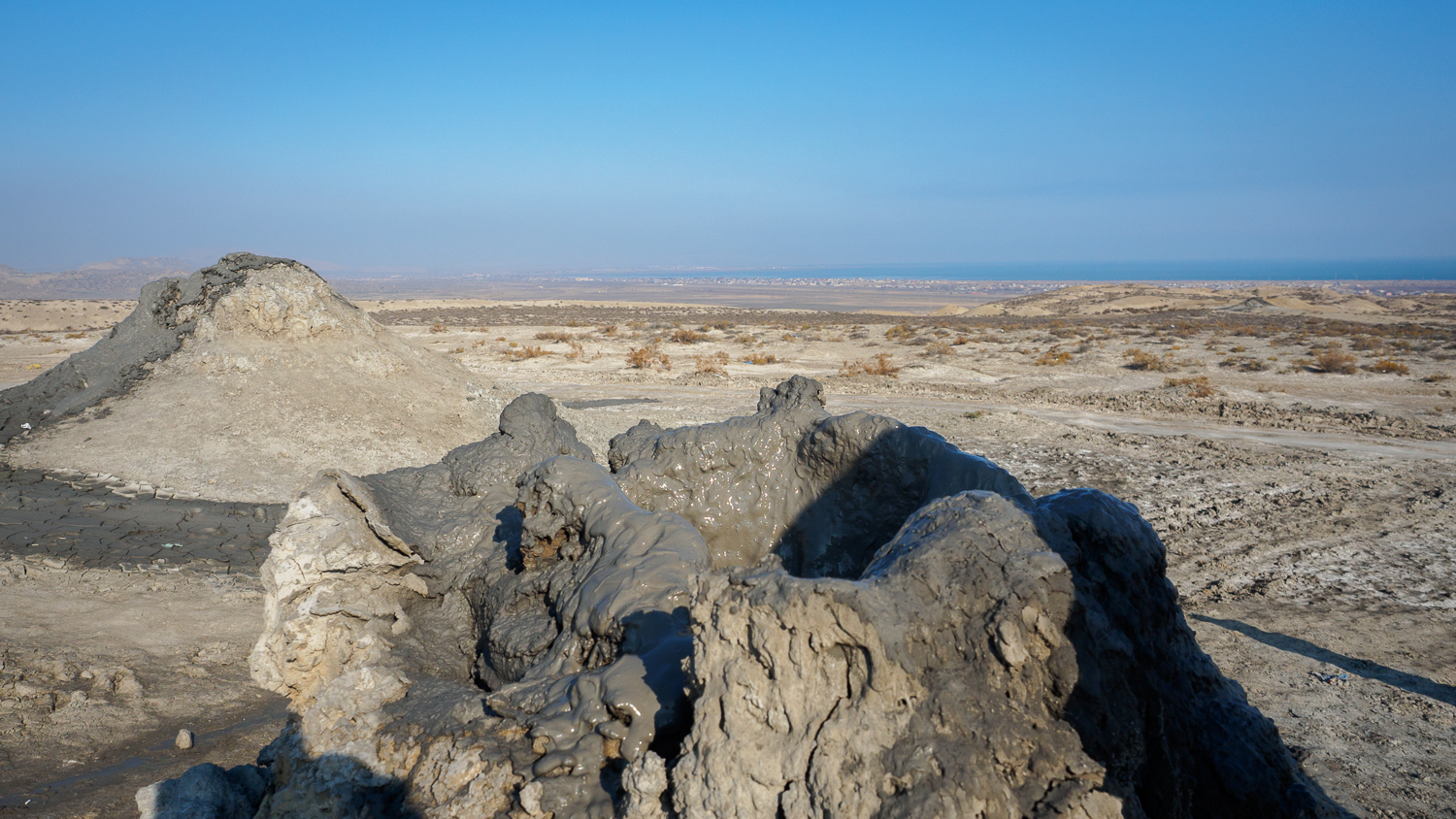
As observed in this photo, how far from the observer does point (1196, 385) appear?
683 inches

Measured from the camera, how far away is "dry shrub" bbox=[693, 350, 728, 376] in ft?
66.7

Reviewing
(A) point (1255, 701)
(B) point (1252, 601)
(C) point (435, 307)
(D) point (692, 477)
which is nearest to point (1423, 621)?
(B) point (1252, 601)

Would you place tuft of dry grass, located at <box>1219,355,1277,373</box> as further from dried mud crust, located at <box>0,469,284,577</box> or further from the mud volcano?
dried mud crust, located at <box>0,469,284,577</box>

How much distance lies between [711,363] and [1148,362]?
11.8 meters

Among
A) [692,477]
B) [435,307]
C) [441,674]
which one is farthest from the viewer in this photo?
[435,307]

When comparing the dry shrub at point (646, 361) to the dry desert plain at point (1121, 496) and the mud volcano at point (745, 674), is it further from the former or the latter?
the mud volcano at point (745, 674)

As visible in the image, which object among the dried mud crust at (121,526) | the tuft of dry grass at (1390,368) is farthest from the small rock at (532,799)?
the tuft of dry grass at (1390,368)

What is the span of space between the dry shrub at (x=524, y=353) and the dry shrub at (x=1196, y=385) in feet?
56.1

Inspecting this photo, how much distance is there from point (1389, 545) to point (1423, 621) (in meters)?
2.07

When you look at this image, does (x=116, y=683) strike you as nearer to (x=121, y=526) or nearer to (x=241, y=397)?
(x=121, y=526)

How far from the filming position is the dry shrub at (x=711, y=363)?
20344 mm

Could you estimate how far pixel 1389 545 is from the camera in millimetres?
8148

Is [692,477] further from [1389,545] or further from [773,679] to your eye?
[1389,545]

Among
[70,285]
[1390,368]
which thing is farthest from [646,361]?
[70,285]
